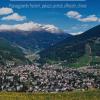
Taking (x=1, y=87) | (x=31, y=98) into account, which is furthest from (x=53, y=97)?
(x=1, y=87)

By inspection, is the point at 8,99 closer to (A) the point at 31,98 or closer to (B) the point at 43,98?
(A) the point at 31,98

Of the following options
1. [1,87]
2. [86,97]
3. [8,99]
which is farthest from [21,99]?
[1,87]

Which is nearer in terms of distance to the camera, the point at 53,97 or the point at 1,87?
the point at 53,97

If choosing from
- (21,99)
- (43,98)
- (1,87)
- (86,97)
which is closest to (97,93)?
(86,97)

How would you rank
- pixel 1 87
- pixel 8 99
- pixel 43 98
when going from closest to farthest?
pixel 8 99
pixel 43 98
pixel 1 87

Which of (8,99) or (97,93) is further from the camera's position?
(97,93)

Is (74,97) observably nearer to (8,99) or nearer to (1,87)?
(8,99)

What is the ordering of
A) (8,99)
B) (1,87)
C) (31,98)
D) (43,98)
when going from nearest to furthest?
1. (8,99)
2. (31,98)
3. (43,98)
4. (1,87)

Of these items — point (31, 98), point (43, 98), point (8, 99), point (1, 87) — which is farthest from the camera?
point (1, 87)

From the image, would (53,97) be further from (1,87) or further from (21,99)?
(1,87)
